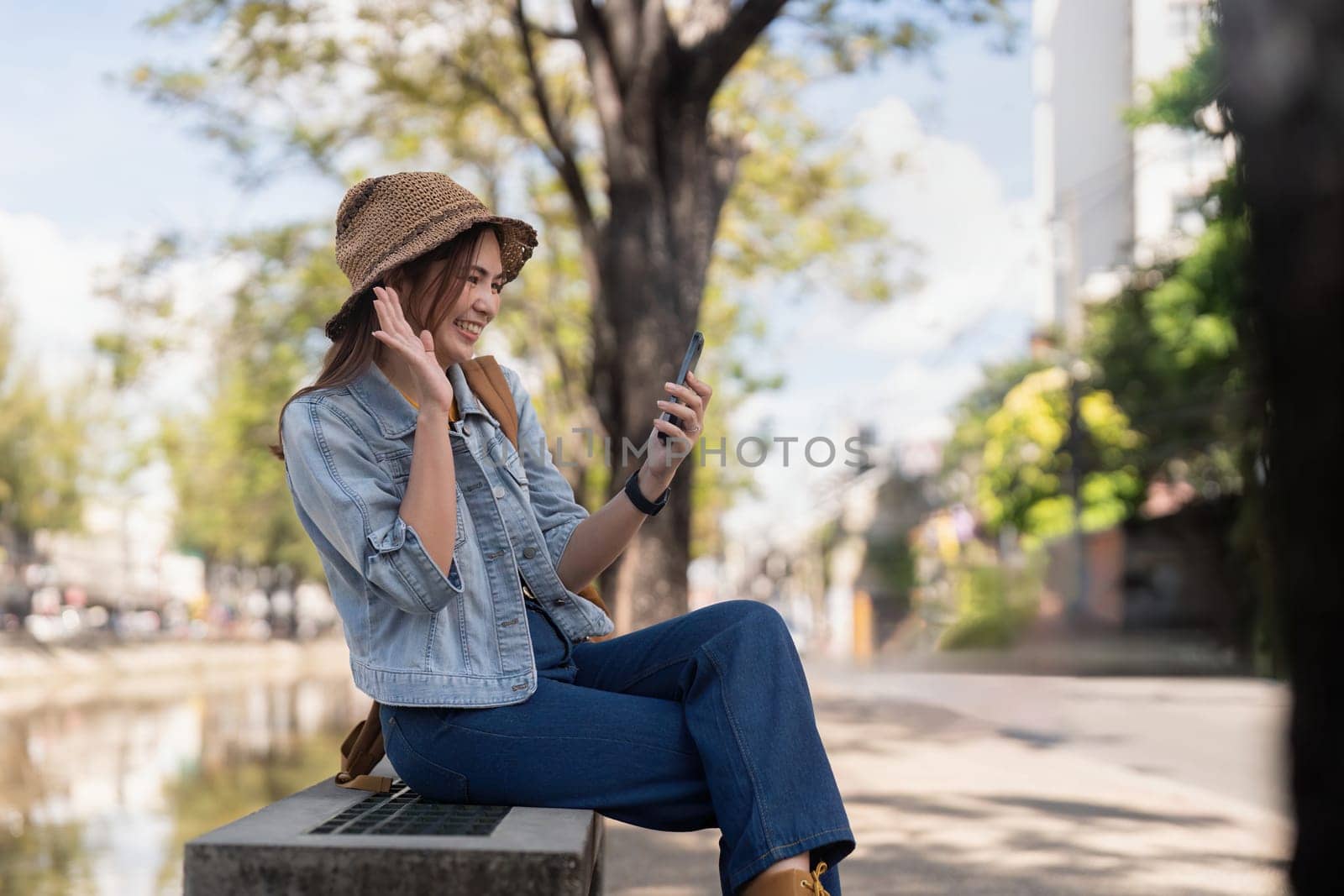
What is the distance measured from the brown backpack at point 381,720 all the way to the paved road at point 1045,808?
1.46 m

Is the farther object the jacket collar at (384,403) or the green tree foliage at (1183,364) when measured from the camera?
the green tree foliage at (1183,364)

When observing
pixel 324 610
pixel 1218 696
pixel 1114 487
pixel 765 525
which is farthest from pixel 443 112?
pixel 765 525

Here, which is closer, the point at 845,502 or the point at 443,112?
the point at 443,112

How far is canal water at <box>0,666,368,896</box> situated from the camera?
582cm

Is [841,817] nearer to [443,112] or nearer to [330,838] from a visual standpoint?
[330,838]

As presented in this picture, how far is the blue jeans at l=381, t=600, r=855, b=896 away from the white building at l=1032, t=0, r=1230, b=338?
14598mm

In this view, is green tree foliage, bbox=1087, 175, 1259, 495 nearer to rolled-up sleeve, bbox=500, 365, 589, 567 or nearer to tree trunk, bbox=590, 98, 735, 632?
tree trunk, bbox=590, 98, 735, 632

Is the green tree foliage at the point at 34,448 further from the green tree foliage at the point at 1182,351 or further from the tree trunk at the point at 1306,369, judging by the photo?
the tree trunk at the point at 1306,369

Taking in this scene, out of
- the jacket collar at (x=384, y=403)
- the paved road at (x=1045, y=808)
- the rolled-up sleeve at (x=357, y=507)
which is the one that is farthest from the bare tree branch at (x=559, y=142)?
the rolled-up sleeve at (x=357, y=507)

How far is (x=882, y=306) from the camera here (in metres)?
15.9

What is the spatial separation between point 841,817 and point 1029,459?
93.1 feet

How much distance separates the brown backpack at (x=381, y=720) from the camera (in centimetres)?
254

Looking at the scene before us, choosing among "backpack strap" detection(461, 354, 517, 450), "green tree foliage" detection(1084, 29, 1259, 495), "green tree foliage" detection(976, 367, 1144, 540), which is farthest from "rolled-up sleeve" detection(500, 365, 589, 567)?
"green tree foliage" detection(976, 367, 1144, 540)

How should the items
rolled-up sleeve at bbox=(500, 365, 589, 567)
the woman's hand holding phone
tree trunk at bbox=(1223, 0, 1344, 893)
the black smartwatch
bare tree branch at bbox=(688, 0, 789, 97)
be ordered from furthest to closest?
bare tree branch at bbox=(688, 0, 789, 97)
rolled-up sleeve at bbox=(500, 365, 589, 567)
the black smartwatch
the woman's hand holding phone
tree trunk at bbox=(1223, 0, 1344, 893)
